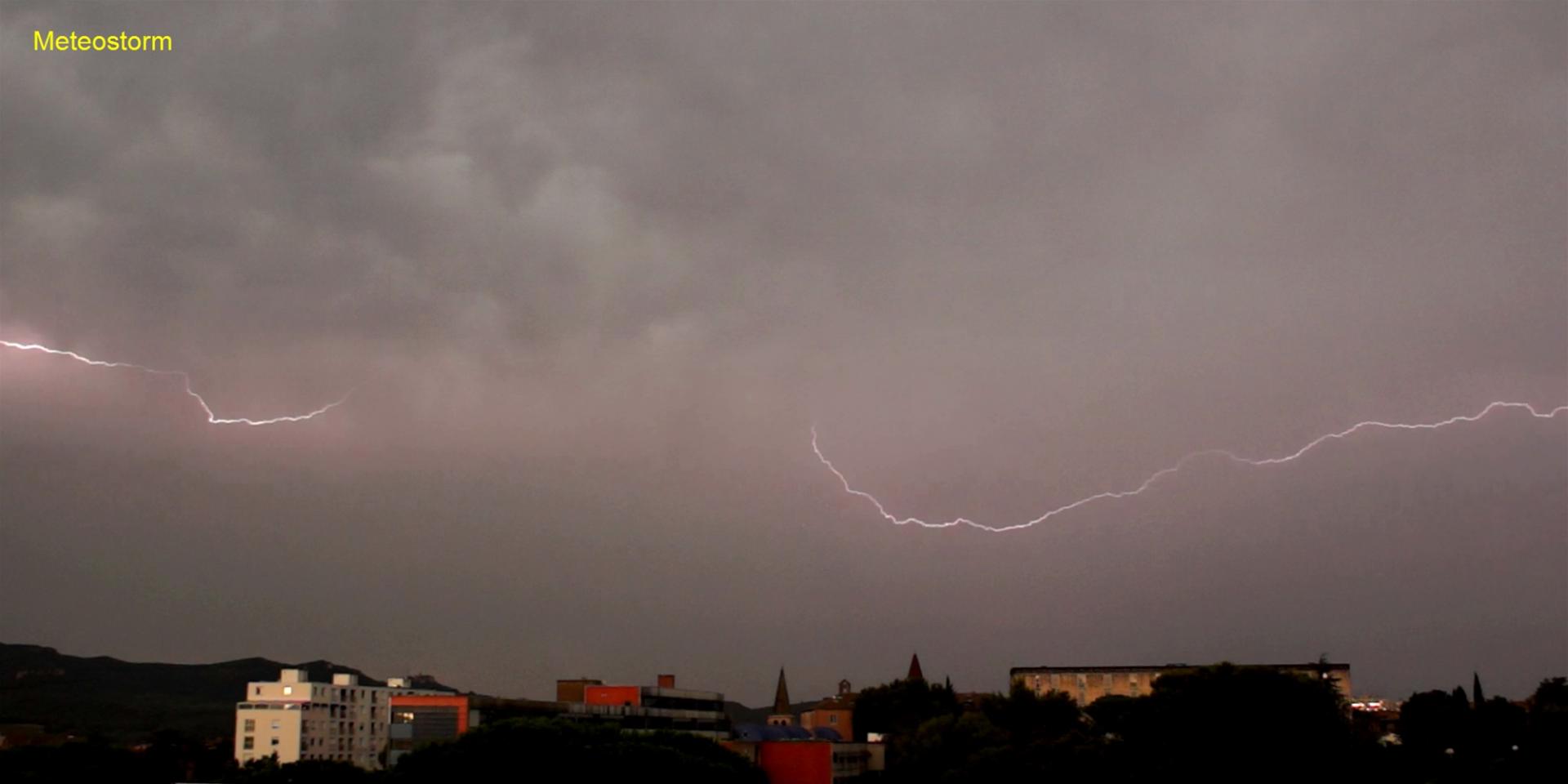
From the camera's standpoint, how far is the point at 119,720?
530 ft

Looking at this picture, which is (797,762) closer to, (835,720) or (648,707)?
(648,707)

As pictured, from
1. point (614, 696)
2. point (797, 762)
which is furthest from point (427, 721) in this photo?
point (797, 762)

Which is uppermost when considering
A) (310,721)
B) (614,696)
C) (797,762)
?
(614,696)

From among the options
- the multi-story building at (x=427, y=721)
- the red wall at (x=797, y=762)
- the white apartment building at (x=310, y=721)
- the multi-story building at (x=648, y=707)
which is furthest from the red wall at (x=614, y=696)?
the red wall at (x=797, y=762)

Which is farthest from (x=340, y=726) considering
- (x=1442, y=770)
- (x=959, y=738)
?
(x=1442, y=770)

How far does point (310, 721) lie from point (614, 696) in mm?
17462

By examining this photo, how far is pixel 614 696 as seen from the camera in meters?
80.5

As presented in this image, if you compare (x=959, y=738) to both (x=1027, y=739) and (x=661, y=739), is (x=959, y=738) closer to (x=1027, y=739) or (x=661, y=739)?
(x=1027, y=739)

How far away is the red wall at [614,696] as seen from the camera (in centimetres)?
8019

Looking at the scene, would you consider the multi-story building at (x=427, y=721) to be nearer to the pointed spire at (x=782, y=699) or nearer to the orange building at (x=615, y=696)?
the orange building at (x=615, y=696)

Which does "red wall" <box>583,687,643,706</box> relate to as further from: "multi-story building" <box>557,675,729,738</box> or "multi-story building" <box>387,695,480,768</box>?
"multi-story building" <box>387,695,480,768</box>

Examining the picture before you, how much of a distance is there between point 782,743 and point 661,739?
10.5 m

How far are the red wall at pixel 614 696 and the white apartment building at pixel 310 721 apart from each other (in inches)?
359

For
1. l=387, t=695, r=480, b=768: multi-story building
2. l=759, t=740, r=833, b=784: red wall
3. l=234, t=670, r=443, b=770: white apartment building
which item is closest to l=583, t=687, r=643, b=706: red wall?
Result: l=234, t=670, r=443, b=770: white apartment building
